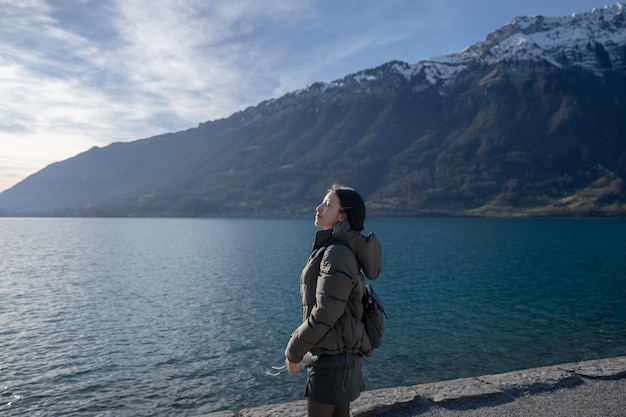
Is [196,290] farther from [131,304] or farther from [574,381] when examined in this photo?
[574,381]

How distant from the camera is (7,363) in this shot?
22594 mm

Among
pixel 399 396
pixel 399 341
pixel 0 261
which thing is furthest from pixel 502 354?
pixel 0 261

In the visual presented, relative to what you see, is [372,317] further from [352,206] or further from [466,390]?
[466,390]

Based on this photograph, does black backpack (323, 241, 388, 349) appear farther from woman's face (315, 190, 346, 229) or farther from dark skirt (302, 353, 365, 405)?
woman's face (315, 190, 346, 229)

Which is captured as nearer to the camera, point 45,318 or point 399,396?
point 399,396

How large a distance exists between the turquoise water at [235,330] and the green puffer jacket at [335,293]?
42.0 ft

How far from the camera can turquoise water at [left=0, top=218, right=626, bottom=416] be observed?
1883 cm

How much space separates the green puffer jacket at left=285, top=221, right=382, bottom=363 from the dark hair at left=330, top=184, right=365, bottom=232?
0.71 feet

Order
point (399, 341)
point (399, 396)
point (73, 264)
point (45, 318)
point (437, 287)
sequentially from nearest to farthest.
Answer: point (399, 396) < point (399, 341) < point (45, 318) < point (437, 287) < point (73, 264)

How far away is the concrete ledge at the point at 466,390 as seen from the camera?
976cm

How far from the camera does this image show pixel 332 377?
5.93 meters

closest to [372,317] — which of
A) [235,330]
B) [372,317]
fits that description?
[372,317]

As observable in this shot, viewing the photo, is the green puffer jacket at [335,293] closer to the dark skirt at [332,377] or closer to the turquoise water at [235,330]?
the dark skirt at [332,377]

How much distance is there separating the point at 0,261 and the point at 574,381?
85.8 m
